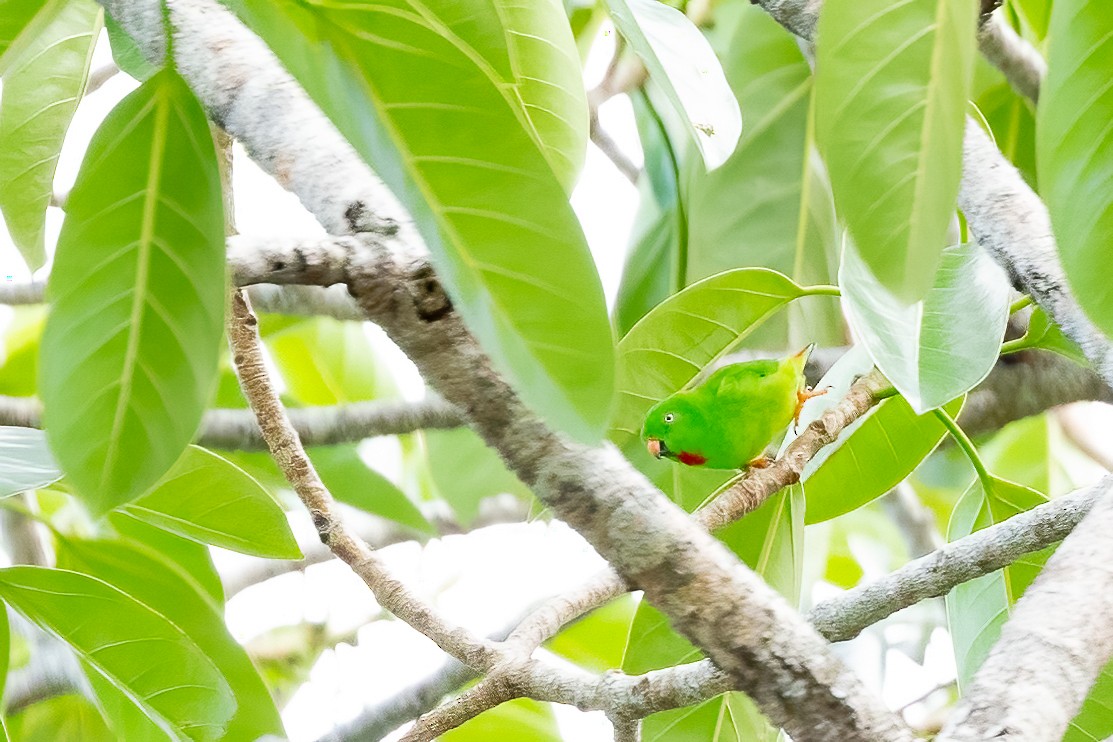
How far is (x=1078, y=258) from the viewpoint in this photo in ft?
0.90

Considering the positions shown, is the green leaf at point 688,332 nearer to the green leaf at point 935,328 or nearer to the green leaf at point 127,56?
the green leaf at point 935,328

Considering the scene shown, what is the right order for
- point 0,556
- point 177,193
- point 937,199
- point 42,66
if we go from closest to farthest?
point 937,199 < point 177,193 < point 42,66 < point 0,556

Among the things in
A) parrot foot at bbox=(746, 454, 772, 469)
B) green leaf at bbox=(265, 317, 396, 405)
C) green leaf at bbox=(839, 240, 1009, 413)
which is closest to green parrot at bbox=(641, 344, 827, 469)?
parrot foot at bbox=(746, 454, 772, 469)

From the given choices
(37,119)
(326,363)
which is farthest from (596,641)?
(37,119)

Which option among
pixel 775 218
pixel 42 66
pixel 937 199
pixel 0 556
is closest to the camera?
pixel 937 199

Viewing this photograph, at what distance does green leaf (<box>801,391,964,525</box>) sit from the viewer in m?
0.65

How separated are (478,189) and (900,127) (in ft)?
0.36

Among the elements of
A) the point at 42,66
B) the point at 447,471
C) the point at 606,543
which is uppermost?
the point at 42,66

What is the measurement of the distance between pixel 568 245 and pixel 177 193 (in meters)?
0.17

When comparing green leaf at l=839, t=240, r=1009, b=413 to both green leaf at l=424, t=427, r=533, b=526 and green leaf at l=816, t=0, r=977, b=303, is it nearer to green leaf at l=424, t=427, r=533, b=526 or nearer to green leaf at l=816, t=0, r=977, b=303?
green leaf at l=816, t=0, r=977, b=303

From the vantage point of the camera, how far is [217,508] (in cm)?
58

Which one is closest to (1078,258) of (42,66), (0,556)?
(42,66)

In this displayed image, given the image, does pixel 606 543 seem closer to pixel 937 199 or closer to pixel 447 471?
pixel 937 199

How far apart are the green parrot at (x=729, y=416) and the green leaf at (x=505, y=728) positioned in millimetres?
268
